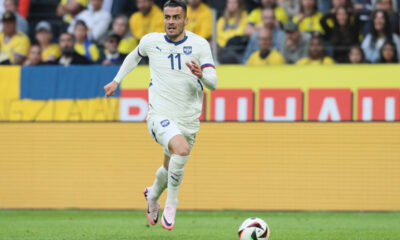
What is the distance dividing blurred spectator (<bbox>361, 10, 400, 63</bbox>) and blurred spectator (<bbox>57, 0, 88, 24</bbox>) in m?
5.56

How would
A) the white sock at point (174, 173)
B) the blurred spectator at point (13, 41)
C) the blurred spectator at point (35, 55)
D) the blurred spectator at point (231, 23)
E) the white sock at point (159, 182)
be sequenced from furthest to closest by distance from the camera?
the blurred spectator at point (13, 41)
the blurred spectator at point (35, 55)
the blurred spectator at point (231, 23)
the white sock at point (159, 182)
the white sock at point (174, 173)

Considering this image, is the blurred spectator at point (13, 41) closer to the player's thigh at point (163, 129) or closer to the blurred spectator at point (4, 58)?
the blurred spectator at point (4, 58)

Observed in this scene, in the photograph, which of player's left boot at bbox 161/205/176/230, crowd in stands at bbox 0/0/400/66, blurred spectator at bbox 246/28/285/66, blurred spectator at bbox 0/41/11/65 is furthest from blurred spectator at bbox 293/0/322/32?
player's left boot at bbox 161/205/176/230

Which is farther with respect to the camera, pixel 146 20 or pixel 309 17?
pixel 146 20

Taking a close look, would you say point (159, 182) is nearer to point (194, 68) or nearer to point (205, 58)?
point (205, 58)

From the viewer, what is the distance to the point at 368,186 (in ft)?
44.0

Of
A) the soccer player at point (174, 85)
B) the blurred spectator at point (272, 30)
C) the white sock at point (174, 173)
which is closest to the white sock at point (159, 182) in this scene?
the soccer player at point (174, 85)

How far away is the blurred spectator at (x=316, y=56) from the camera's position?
13383 mm

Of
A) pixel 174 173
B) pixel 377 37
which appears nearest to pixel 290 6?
pixel 377 37

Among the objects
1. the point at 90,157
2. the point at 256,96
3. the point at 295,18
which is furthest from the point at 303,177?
the point at 90,157

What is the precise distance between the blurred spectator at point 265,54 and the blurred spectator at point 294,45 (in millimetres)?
126

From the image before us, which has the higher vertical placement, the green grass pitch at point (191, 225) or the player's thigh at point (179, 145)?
the player's thigh at point (179, 145)

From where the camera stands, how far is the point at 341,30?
13445 mm

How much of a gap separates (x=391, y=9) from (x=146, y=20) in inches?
174
